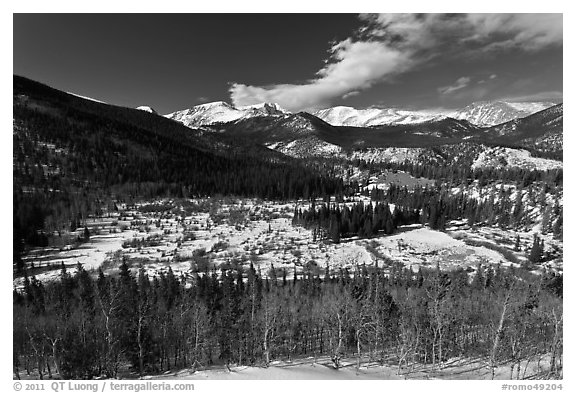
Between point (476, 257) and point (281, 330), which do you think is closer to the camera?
point (281, 330)

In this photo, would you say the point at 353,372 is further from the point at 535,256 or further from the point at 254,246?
the point at 535,256

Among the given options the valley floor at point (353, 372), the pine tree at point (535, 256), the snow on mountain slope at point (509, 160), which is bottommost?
the pine tree at point (535, 256)

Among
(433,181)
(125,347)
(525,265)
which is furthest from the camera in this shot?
(433,181)

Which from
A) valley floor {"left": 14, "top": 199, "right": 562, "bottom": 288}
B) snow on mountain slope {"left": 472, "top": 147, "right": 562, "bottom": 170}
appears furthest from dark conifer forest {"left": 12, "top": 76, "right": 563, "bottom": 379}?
snow on mountain slope {"left": 472, "top": 147, "right": 562, "bottom": 170}

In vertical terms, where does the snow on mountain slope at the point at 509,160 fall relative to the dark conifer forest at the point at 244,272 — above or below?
above

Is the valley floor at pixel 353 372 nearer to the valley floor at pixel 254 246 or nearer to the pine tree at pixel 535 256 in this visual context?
the valley floor at pixel 254 246

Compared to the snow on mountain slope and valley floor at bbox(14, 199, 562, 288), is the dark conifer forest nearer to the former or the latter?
valley floor at bbox(14, 199, 562, 288)

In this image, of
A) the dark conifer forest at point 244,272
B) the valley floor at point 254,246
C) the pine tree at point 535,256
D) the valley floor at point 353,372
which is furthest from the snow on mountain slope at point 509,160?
the valley floor at point 353,372
